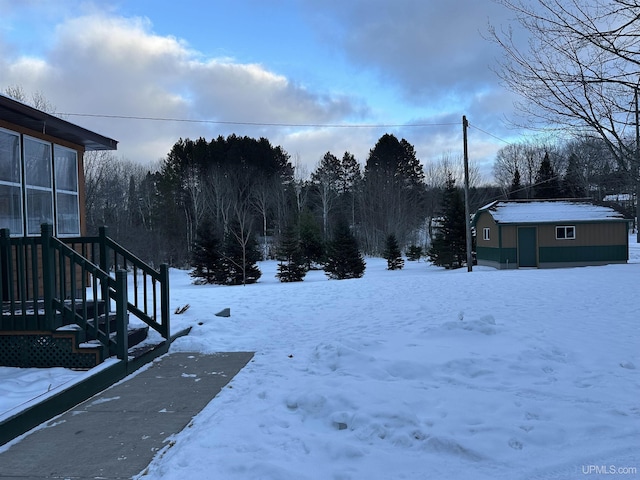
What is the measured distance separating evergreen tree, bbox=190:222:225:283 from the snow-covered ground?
16883 mm

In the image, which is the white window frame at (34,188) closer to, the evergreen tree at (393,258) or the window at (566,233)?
the window at (566,233)

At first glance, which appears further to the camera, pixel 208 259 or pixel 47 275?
pixel 208 259

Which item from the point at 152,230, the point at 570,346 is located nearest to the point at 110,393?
the point at 570,346

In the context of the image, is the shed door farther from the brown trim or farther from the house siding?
the brown trim

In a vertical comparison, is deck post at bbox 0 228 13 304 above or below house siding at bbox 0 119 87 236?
below

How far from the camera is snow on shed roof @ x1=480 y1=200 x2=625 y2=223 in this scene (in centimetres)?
2211

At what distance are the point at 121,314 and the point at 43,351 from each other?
3.18 ft

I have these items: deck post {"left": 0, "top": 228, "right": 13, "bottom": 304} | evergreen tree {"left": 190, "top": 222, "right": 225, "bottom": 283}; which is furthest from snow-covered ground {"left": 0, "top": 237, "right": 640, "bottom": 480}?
evergreen tree {"left": 190, "top": 222, "right": 225, "bottom": 283}

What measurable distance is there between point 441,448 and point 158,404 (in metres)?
2.45

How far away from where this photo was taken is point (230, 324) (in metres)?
7.27

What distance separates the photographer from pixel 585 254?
22125 mm

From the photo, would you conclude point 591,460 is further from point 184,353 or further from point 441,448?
point 184,353

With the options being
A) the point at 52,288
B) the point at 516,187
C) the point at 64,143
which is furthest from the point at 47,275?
the point at 516,187

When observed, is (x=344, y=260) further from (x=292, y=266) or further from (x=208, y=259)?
(x=208, y=259)
